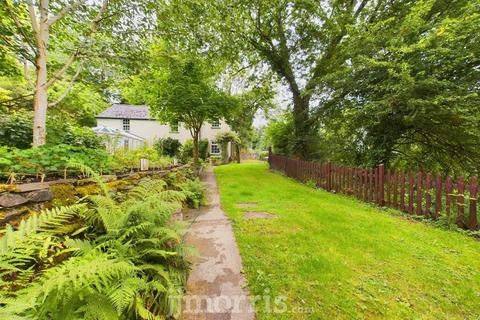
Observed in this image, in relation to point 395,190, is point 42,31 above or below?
above

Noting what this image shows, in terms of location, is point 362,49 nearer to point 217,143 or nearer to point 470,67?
point 470,67

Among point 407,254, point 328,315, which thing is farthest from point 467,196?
Answer: point 328,315

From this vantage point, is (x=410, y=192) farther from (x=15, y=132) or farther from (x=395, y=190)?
(x=15, y=132)

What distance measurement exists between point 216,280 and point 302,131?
9666 millimetres

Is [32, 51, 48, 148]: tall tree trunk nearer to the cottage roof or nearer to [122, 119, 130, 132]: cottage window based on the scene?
the cottage roof

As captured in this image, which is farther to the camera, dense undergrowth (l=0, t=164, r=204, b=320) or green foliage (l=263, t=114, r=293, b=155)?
green foliage (l=263, t=114, r=293, b=155)

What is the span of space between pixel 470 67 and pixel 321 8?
21.9ft

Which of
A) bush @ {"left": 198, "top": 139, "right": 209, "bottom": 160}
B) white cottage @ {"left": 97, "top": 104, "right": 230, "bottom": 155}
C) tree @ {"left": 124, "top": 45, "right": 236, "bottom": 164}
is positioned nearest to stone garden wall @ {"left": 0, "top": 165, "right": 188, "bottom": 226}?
tree @ {"left": 124, "top": 45, "right": 236, "bottom": 164}

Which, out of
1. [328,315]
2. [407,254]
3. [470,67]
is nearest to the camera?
[328,315]

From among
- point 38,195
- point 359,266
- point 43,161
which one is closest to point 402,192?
→ point 359,266

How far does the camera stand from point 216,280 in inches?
97.7

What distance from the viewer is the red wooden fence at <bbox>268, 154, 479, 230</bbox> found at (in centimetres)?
418

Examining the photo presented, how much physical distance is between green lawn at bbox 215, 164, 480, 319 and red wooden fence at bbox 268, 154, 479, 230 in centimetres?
55

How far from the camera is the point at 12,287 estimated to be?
1.38 m
